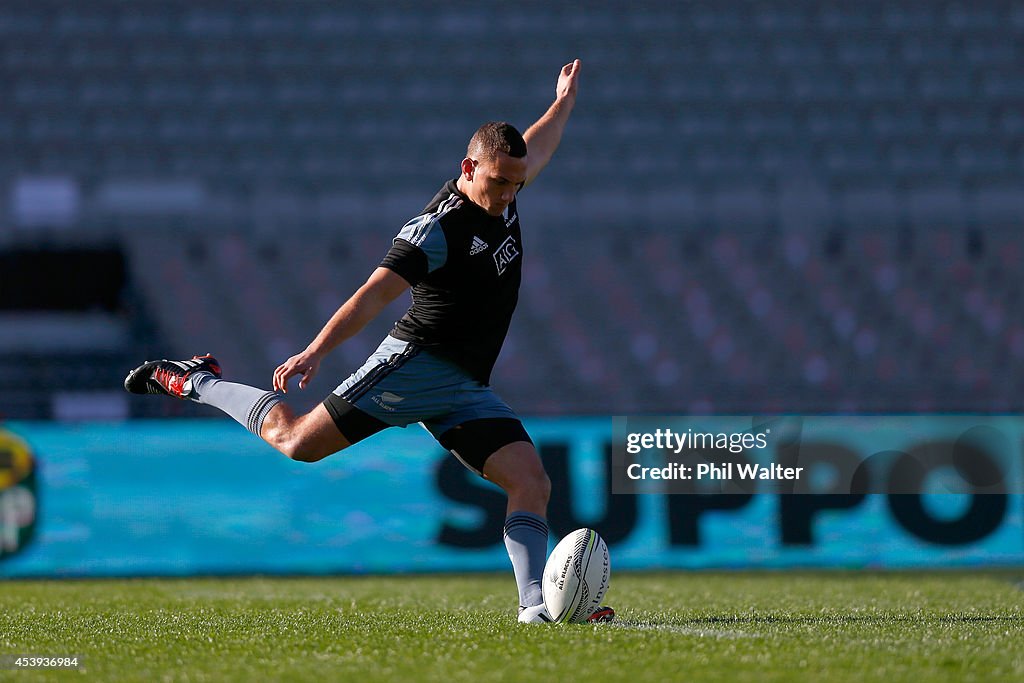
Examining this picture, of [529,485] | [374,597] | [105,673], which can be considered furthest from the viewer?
[374,597]

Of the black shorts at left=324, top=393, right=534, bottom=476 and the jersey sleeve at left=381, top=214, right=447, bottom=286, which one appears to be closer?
the jersey sleeve at left=381, top=214, right=447, bottom=286

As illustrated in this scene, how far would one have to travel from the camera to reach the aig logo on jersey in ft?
16.1

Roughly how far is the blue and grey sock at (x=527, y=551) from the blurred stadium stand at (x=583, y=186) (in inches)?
220

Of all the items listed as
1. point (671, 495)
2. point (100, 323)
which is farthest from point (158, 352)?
point (671, 495)

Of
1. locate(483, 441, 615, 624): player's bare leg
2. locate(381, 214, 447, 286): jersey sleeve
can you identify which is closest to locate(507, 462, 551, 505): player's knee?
locate(483, 441, 615, 624): player's bare leg

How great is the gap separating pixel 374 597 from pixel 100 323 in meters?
5.99

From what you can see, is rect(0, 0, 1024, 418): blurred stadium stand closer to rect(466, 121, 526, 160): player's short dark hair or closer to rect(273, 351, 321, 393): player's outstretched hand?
rect(466, 121, 526, 160): player's short dark hair

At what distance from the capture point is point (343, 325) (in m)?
4.49

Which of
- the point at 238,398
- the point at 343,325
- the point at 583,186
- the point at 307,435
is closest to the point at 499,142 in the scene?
the point at 343,325

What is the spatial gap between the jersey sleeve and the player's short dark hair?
30cm

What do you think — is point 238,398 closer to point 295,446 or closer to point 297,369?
point 295,446

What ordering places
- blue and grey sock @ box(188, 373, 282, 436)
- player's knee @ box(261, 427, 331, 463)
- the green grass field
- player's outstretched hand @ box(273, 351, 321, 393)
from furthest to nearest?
blue and grey sock @ box(188, 373, 282, 436)
player's knee @ box(261, 427, 331, 463)
player's outstretched hand @ box(273, 351, 321, 393)
the green grass field

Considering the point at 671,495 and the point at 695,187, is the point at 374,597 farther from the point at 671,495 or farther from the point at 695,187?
the point at 695,187

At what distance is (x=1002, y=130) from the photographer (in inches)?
511
